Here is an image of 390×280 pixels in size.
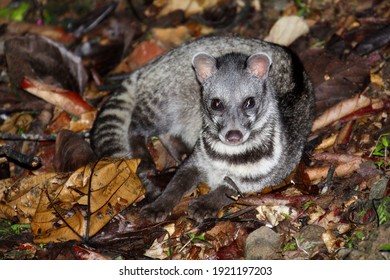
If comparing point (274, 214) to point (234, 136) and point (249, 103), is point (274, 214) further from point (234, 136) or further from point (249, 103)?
point (249, 103)

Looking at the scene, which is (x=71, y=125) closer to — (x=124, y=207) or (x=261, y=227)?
(x=124, y=207)

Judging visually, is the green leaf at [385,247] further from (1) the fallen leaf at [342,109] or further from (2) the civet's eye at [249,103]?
(1) the fallen leaf at [342,109]

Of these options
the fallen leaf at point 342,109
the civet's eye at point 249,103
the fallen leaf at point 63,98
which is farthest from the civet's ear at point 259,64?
the fallen leaf at point 63,98

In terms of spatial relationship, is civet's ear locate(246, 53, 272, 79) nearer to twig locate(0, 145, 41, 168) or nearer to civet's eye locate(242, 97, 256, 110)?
civet's eye locate(242, 97, 256, 110)

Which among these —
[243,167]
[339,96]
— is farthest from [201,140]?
[339,96]

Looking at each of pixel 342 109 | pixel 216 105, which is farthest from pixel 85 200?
pixel 342 109

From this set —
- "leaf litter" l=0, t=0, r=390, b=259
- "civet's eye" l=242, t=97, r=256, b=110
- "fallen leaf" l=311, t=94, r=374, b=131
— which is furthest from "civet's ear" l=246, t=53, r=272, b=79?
"fallen leaf" l=311, t=94, r=374, b=131
